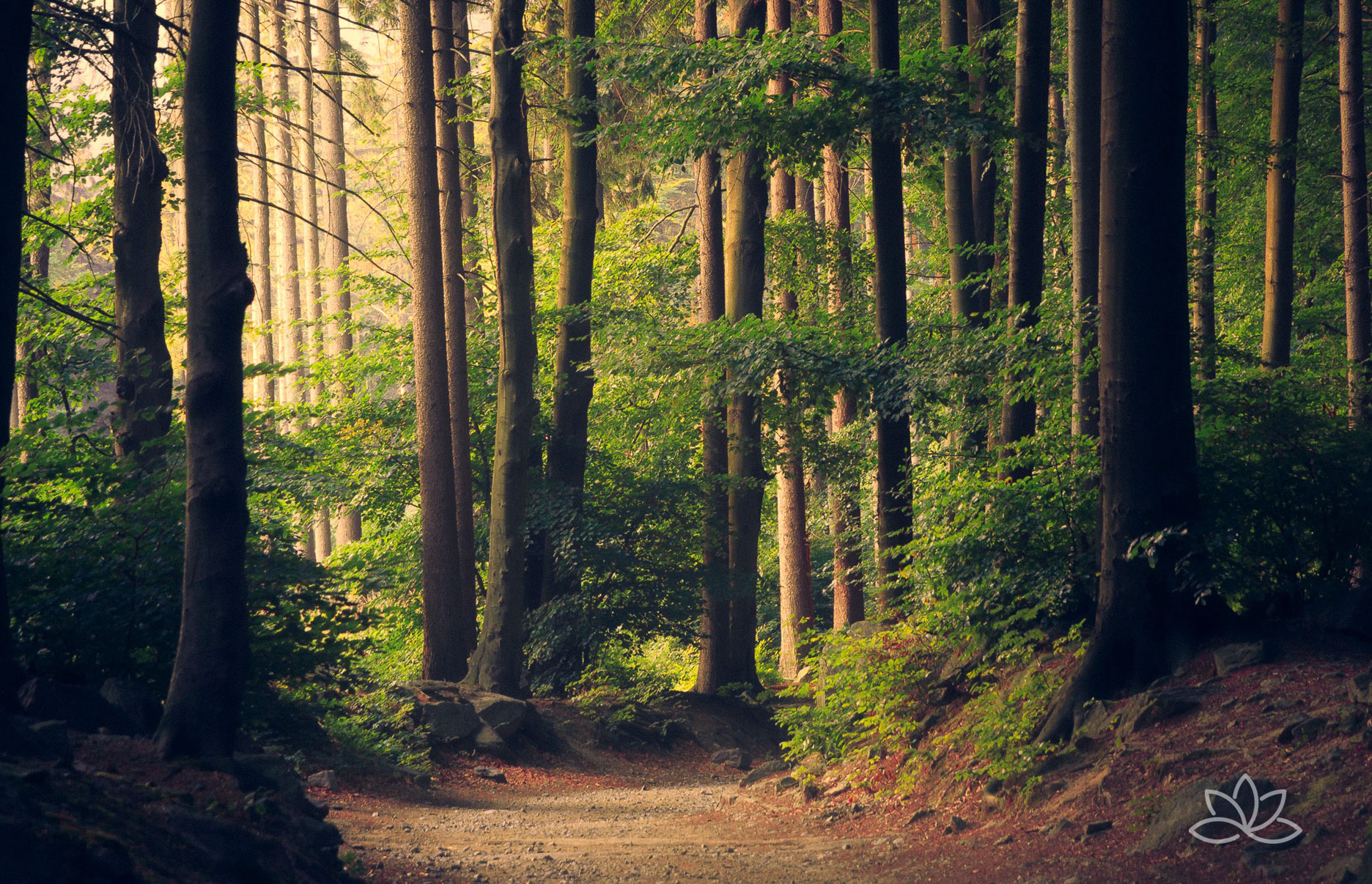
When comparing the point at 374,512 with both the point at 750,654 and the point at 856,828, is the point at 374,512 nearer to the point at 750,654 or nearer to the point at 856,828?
the point at 750,654

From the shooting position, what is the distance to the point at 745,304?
14984mm

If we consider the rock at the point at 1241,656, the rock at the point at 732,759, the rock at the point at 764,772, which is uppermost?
the rock at the point at 1241,656

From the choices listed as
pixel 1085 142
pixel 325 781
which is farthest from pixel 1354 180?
pixel 325 781

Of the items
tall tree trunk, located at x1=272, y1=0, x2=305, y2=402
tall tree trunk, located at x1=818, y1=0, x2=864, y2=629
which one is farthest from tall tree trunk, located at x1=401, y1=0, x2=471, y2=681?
tall tree trunk, located at x1=272, y1=0, x2=305, y2=402

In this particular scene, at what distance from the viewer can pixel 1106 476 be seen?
23.2 feet

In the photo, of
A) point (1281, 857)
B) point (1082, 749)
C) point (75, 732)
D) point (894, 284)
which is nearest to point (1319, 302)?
point (894, 284)

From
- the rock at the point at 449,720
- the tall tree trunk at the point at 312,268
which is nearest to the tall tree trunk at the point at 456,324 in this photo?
the rock at the point at 449,720

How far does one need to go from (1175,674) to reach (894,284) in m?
5.20

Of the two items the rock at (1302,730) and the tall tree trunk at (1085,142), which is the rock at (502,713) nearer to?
the tall tree trunk at (1085,142)

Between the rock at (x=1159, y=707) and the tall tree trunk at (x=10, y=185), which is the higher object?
the tall tree trunk at (x=10, y=185)

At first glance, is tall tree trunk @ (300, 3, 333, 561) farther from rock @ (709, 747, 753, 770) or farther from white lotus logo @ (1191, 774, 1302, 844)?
white lotus logo @ (1191, 774, 1302, 844)

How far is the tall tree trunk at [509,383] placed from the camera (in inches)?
532

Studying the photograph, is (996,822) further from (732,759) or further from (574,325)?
(574,325)

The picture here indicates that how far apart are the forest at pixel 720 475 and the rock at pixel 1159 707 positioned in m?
0.03
